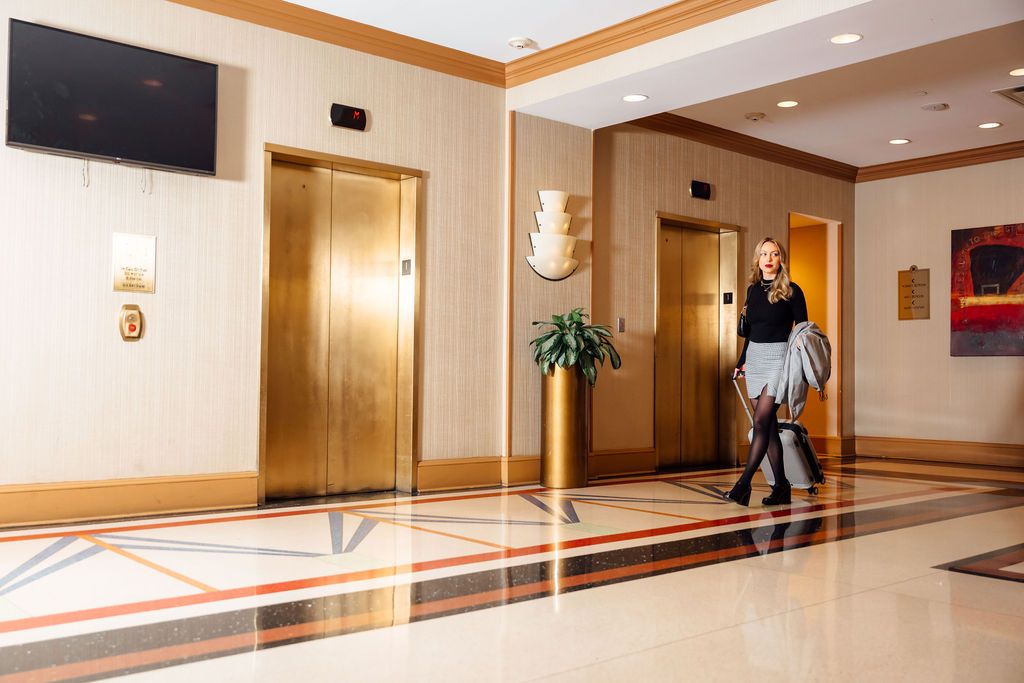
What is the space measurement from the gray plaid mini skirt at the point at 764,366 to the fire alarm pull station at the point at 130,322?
3.50 meters

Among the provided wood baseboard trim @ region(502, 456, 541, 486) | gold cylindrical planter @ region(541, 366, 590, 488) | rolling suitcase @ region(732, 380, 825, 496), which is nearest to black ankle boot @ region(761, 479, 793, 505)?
rolling suitcase @ region(732, 380, 825, 496)

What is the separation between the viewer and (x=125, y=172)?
4.87 metres

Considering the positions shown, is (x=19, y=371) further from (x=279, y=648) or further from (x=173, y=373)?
(x=279, y=648)

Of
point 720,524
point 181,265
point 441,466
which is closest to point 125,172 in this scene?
point 181,265

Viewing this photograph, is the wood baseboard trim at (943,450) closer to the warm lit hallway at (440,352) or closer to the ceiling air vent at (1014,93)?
the warm lit hallway at (440,352)

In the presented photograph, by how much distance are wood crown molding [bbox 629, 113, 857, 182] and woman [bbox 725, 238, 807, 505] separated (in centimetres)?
236

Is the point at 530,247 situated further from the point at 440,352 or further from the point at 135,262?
the point at 135,262

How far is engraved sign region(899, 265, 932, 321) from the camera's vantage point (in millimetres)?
9117

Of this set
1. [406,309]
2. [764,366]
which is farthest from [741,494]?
[406,309]

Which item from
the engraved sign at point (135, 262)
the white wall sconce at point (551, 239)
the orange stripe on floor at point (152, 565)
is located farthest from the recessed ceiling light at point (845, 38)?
the orange stripe on floor at point (152, 565)

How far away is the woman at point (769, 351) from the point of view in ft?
17.6

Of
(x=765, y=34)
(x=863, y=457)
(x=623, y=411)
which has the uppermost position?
(x=765, y=34)

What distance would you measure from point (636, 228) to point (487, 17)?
2412 millimetres

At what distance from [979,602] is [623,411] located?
163 inches
